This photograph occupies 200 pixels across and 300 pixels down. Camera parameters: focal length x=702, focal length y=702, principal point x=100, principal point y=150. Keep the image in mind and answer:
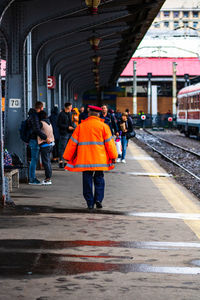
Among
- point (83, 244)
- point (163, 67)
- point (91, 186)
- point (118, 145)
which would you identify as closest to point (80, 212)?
point (91, 186)

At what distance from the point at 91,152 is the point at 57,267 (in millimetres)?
4012

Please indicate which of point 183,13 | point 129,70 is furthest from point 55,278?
point 183,13

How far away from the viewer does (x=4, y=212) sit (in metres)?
9.57

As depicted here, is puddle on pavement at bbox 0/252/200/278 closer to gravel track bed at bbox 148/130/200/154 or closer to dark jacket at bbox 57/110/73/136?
dark jacket at bbox 57/110/73/136

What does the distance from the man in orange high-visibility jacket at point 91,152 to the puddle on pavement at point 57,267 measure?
3.53m

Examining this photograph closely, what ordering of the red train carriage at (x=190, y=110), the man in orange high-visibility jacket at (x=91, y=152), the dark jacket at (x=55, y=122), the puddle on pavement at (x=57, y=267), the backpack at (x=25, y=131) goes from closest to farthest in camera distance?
1. the puddle on pavement at (x=57, y=267)
2. the man in orange high-visibility jacket at (x=91, y=152)
3. the backpack at (x=25, y=131)
4. the dark jacket at (x=55, y=122)
5. the red train carriage at (x=190, y=110)

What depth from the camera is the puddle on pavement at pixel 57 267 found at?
6.02 meters

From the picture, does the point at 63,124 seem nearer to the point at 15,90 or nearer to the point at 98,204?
the point at 15,90

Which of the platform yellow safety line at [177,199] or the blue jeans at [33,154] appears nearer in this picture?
the platform yellow safety line at [177,199]

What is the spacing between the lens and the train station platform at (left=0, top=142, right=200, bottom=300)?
5.54m

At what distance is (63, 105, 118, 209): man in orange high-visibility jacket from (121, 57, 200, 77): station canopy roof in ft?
185

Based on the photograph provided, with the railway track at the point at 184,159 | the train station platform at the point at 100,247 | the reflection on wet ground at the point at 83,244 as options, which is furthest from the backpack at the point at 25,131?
the reflection on wet ground at the point at 83,244

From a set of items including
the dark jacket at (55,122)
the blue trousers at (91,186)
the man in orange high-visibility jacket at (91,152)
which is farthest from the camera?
the dark jacket at (55,122)

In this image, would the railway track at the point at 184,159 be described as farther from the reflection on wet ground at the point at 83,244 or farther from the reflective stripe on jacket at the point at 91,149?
the reflection on wet ground at the point at 83,244
